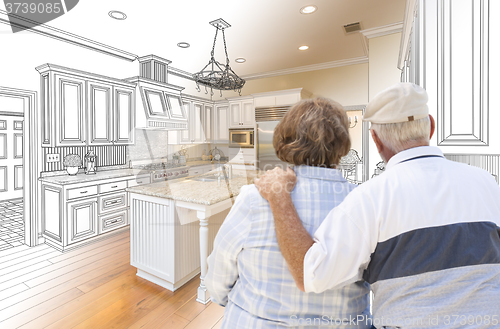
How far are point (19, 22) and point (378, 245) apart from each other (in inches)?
176

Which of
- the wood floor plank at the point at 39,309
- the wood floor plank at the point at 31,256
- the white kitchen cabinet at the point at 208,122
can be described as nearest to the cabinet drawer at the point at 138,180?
the wood floor plank at the point at 31,256

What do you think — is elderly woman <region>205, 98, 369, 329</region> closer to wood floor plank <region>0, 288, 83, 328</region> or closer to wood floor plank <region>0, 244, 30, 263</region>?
wood floor plank <region>0, 288, 83, 328</region>

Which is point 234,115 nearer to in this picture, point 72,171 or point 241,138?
point 241,138

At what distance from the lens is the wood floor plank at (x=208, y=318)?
6.05 ft

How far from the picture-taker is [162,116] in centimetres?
472

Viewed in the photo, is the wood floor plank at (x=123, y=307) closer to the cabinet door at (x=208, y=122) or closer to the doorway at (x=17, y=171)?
the doorway at (x=17, y=171)

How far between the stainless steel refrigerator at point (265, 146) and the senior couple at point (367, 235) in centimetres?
439

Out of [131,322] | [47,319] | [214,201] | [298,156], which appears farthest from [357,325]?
[47,319]

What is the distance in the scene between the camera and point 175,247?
2227mm

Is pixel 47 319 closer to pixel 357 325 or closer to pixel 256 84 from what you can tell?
pixel 357 325

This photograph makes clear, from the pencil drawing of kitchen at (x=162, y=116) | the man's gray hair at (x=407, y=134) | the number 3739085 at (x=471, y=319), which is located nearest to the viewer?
the number 3739085 at (x=471, y=319)

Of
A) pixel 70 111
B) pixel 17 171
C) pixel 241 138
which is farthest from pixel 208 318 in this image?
pixel 17 171

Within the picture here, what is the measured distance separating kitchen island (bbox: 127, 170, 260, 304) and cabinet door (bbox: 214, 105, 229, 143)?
12.2ft

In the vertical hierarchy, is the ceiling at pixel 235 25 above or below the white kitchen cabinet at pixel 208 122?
above
